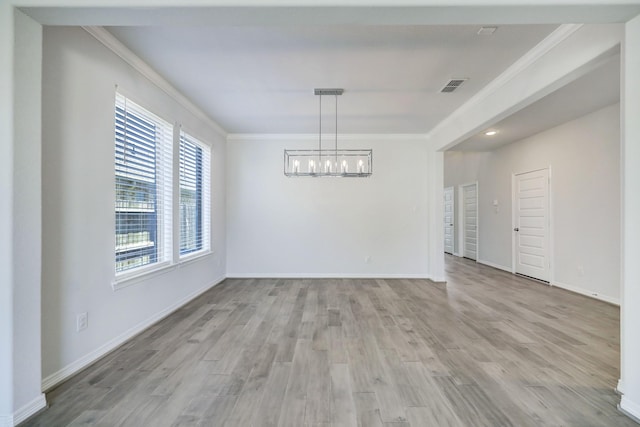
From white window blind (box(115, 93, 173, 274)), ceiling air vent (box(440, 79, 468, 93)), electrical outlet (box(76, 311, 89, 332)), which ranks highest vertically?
ceiling air vent (box(440, 79, 468, 93))

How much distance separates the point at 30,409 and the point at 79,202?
4.51 feet

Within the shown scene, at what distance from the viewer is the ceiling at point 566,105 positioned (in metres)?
3.22

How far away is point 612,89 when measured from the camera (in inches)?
139

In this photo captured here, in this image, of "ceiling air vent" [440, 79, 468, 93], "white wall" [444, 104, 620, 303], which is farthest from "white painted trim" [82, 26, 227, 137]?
"white wall" [444, 104, 620, 303]

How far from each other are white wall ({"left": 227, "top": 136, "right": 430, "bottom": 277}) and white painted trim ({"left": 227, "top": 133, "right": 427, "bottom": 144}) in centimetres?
5

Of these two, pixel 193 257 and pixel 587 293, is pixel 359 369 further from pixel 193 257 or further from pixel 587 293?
pixel 587 293

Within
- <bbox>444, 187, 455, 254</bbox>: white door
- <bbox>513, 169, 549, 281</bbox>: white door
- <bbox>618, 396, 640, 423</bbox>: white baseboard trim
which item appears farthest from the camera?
<bbox>444, 187, 455, 254</bbox>: white door

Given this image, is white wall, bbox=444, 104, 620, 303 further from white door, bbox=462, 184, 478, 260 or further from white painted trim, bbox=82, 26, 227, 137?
white painted trim, bbox=82, 26, 227, 137

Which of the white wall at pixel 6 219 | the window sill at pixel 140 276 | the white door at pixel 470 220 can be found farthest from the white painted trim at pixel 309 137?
the white wall at pixel 6 219

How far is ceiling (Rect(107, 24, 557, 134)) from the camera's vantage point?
2.46 m

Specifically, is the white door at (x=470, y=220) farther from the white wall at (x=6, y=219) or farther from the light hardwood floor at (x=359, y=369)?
the white wall at (x=6, y=219)

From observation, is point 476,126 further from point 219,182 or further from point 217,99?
point 219,182

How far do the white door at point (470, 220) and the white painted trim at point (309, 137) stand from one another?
3068mm

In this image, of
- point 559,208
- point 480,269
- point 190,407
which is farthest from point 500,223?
point 190,407
